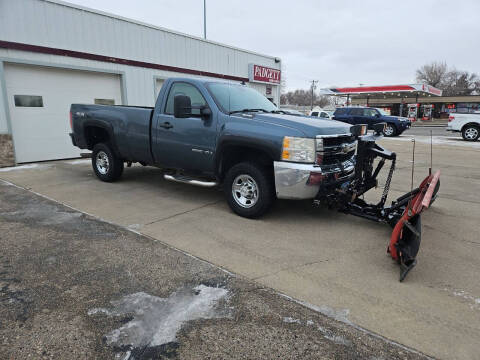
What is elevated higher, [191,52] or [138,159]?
[191,52]

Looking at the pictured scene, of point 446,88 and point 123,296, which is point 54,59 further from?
point 446,88

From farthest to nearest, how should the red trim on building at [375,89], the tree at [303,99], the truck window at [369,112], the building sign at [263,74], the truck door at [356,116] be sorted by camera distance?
the tree at [303,99] < the red trim on building at [375,89] < the truck window at [369,112] < the truck door at [356,116] < the building sign at [263,74]

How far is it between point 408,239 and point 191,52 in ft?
40.0

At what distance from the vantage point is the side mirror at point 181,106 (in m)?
5.00

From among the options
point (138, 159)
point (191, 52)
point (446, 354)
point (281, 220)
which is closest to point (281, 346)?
point (446, 354)

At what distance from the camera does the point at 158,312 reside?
2.78 meters

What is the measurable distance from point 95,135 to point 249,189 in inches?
165

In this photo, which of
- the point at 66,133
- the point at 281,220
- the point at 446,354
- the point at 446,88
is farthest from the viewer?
the point at 446,88

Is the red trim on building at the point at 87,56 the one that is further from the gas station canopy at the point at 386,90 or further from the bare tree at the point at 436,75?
the bare tree at the point at 436,75

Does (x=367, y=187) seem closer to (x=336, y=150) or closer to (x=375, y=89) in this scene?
(x=336, y=150)

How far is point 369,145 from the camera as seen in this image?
4.72m

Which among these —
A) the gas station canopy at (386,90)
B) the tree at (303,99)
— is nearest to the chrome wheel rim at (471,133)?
the gas station canopy at (386,90)

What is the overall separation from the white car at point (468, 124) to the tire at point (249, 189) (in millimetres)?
17670

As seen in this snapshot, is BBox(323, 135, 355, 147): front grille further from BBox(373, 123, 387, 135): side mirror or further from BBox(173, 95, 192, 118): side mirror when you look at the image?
BBox(173, 95, 192, 118): side mirror
